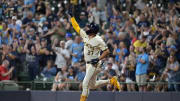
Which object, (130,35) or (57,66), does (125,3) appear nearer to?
(130,35)

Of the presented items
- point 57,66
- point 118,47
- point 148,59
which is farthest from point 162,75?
point 57,66

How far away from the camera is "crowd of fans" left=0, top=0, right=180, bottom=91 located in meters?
20.1

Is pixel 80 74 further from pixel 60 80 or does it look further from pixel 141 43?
pixel 141 43

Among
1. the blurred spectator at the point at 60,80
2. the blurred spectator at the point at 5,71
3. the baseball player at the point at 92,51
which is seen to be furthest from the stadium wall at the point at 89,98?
the baseball player at the point at 92,51

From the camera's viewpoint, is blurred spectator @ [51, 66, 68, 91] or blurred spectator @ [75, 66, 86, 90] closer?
blurred spectator @ [51, 66, 68, 91]

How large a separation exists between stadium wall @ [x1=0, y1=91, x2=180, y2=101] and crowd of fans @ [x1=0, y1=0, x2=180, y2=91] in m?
0.42

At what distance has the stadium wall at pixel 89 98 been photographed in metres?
18.2

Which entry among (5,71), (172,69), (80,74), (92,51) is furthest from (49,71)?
(92,51)

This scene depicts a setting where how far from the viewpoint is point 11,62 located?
21297mm

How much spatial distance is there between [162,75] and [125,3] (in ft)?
21.3

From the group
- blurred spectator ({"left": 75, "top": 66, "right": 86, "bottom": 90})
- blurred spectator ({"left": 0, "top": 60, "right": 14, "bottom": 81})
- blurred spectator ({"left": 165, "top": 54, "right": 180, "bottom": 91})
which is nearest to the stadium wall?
blurred spectator ({"left": 165, "top": 54, "right": 180, "bottom": 91})

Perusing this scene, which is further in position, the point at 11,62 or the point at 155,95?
the point at 11,62

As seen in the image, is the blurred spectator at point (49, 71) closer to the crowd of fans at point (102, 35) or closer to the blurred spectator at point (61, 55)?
the crowd of fans at point (102, 35)

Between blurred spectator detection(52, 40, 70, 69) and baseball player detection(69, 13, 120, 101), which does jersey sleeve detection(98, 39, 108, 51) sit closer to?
baseball player detection(69, 13, 120, 101)
